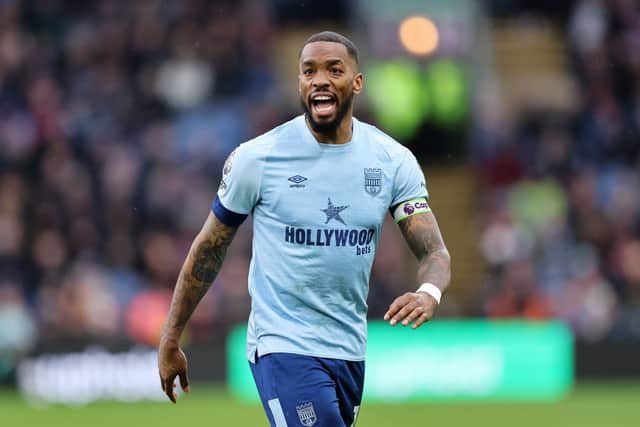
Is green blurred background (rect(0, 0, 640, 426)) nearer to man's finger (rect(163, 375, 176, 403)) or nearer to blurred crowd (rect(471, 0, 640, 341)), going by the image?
blurred crowd (rect(471, 0, 640, 341))

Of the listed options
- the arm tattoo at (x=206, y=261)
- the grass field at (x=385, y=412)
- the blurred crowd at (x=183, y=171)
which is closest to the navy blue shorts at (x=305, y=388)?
the arm tattoo at (x=206, y=261)

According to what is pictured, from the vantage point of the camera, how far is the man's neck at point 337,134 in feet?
21.2

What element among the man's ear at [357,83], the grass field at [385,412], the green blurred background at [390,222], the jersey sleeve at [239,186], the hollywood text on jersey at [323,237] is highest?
the man's ear at [357,83]

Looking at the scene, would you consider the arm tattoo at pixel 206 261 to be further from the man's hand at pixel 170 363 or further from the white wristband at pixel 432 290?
the white wristband at pixel 432 290

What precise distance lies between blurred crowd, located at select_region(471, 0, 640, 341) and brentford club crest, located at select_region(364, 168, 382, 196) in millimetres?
9834

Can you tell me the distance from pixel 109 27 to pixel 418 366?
702 centimetres

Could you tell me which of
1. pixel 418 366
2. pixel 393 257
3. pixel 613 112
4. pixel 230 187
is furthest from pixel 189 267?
pixel 613 112

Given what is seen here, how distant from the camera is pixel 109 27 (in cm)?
1967

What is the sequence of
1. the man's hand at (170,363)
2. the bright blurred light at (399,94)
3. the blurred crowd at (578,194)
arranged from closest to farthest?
the man's hand at (170,363)
the blurred crowd at (578,194)
the bright blurred light at (399,94)

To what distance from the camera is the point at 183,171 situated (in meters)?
17.7

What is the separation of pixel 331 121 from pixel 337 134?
0.13m

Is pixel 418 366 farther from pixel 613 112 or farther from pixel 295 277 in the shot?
pixel 295 277

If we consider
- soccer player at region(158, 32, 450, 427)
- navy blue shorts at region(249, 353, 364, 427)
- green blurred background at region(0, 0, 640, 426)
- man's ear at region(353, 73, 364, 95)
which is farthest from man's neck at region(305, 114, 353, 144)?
green blurred background at region(0, 0, 640, 426)

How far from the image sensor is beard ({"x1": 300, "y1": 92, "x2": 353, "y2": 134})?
6363 millimetres
